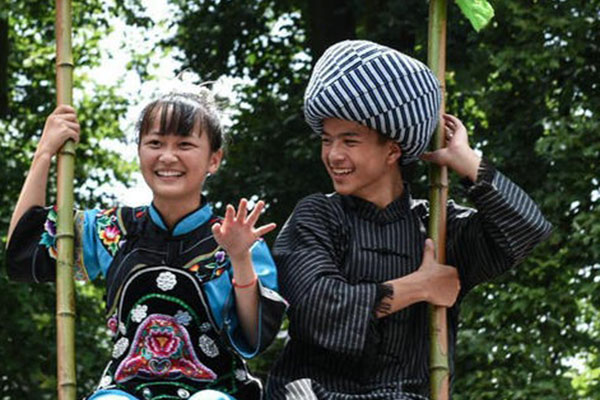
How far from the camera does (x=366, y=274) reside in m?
5.18

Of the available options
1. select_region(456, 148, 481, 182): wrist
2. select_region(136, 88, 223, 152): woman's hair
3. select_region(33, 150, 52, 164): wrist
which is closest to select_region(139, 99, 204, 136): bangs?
select_region(136, 88, 223, 152): woman's hair

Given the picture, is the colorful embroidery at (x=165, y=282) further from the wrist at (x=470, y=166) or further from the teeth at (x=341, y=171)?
the wrist at (x=470, y=166)

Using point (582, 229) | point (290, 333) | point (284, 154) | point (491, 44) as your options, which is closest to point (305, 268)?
point (290, 333)

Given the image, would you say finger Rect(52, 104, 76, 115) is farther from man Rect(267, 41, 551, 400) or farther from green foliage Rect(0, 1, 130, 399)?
green foliage Rect(0, 1, 130, 399)

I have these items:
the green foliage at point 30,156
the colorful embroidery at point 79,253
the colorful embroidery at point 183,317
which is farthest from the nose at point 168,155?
the green foliage at point 30,156

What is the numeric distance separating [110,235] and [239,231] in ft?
2.35

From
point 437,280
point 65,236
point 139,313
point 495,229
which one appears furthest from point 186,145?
point 495,229

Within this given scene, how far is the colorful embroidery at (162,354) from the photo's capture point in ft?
16.2

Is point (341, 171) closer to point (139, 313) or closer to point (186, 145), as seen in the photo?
point (186, 145)

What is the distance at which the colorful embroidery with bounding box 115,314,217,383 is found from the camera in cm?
493

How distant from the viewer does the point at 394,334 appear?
202 inches

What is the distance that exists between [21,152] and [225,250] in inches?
435

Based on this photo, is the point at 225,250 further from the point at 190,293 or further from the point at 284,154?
the point at 284,154

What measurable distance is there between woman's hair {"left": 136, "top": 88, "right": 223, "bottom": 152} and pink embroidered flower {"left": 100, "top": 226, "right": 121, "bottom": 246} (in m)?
0.34
